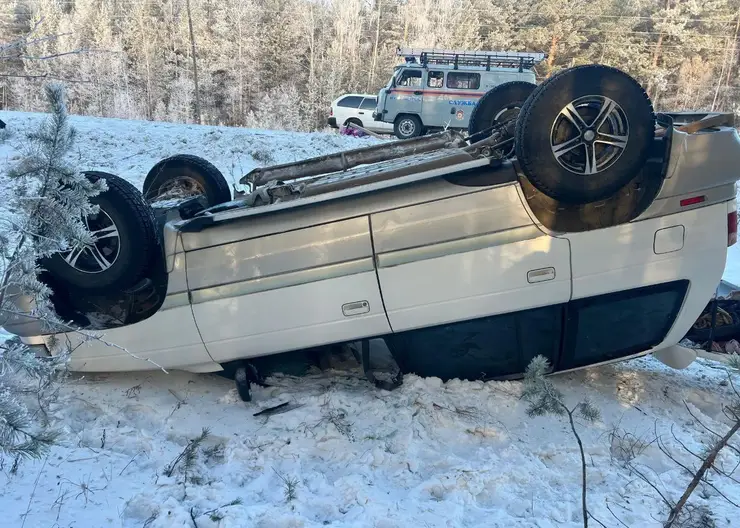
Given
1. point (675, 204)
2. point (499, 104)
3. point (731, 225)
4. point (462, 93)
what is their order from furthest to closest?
point (462, 93), point (499, 104), point (731, 225), point (675, 204)

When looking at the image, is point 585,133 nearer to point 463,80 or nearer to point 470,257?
point 470,257

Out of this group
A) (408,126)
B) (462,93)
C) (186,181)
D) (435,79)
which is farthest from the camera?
(408,126)

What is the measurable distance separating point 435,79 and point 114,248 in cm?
1738

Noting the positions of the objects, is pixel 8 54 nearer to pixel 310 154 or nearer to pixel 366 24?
pixel 310 154

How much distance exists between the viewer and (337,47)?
39.8m

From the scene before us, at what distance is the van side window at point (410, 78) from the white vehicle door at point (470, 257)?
16728 millimetres

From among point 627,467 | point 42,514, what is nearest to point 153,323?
point 42,514

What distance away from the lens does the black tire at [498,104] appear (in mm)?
4703

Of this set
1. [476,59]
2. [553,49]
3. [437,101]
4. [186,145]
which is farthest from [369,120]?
[553,49]

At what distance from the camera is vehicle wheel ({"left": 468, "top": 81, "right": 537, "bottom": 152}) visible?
4703 millimetres

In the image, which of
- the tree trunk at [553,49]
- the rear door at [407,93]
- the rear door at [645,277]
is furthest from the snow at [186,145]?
the tree trunk at [553,49]

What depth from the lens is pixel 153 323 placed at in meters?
3.38

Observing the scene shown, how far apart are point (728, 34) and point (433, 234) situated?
44.8 metres

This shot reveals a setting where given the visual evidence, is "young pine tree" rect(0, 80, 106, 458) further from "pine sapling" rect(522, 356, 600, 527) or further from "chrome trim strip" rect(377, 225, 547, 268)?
"pine sapling" rect(522, 356, 600, 527)
